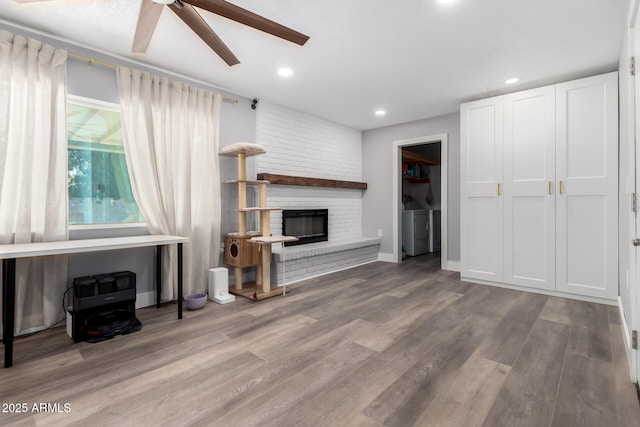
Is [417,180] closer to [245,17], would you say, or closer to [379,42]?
[379,42]

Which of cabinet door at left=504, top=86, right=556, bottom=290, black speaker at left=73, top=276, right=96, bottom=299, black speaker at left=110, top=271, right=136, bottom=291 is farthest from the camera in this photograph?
cabinet door at left=504, top=86, right=556, bottom=290

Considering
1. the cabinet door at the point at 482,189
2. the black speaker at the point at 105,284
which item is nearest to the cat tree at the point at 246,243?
the black speaker at the point at 105,284

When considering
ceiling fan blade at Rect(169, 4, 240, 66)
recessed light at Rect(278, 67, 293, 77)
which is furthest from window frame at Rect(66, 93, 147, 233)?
recessed light at Rect(278, 67, 293, 77)

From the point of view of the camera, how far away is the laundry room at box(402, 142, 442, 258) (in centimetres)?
582

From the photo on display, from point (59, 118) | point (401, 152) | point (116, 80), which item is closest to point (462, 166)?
point (401, 152)

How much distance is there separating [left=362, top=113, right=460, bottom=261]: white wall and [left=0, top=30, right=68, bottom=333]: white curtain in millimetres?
4266

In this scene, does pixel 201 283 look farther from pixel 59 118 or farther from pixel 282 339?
pixel 59 118

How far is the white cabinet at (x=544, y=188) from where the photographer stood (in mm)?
3066

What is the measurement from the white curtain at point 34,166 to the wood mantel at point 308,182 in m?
2.03

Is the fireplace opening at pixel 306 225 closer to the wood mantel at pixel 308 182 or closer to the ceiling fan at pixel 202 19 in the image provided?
the wood mantel at pixel 308 182

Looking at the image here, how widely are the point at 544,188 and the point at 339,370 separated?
300 cm

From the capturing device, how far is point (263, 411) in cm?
149

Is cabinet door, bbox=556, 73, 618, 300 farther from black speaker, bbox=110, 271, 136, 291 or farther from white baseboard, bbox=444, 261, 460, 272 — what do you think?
black speaker, bbox=110, 271, 136, 291

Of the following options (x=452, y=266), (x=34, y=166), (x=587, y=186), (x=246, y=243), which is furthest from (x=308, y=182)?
(x=587, y=186)
